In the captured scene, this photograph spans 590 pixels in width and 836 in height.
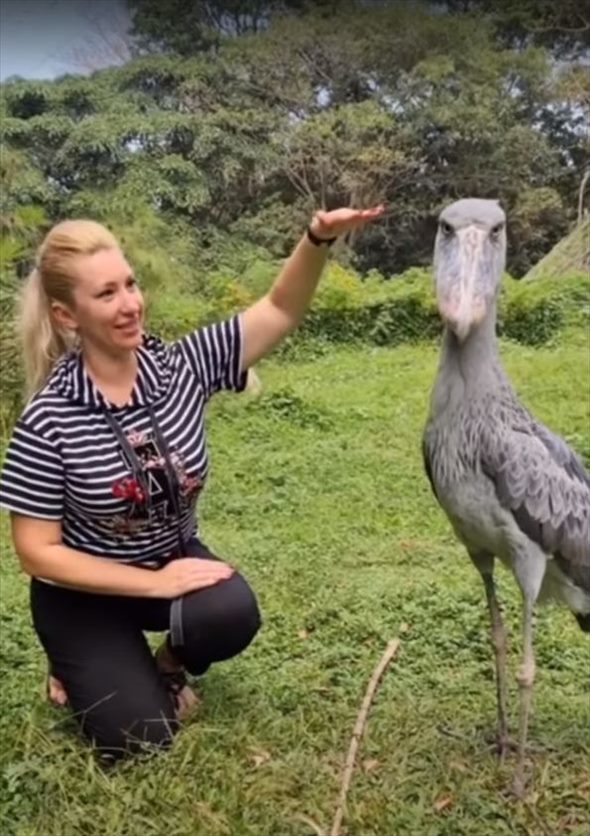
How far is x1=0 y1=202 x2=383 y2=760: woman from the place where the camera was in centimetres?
200

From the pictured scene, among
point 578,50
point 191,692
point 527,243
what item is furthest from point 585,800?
point 578,50

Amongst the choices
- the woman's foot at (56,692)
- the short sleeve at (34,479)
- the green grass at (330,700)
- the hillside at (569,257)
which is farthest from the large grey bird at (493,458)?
the hillside at (569,257)

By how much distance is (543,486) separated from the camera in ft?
6.07

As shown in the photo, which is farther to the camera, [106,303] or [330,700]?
[330,700]

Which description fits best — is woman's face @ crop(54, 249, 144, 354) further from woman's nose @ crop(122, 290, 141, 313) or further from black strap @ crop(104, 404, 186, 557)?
black strap @ crop(104, 404, 186, 557)

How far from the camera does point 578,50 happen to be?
33.8 ft

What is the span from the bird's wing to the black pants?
520mm

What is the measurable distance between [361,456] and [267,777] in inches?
112

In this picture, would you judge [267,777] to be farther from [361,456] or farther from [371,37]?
[371,37]

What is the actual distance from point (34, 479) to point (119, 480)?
0.42ft

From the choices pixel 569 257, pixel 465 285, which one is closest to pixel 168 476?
pixel 465 285

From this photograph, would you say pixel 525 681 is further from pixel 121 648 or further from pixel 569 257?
pixel 569 257

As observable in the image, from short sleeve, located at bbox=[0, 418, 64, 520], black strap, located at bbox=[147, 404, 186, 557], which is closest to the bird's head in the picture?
black strap, located at bbox=[147, 404, 186, 557]

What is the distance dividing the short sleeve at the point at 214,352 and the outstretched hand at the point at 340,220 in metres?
0.26
